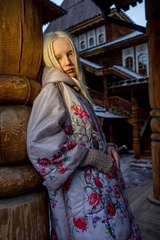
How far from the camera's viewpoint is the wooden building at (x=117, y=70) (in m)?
8.64

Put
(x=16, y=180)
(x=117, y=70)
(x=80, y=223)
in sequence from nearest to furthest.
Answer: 1. (x=16, y=180)
2. (x=80, y=223)
3. (x=117, y=70)

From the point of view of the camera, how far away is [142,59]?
13.6m

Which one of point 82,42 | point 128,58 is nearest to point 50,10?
point 128,58

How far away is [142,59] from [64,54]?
540 inches

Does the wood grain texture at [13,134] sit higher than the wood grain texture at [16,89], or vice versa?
the wood grain texture at [16,89]

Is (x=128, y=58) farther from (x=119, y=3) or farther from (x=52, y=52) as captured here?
(x=52, y=52)

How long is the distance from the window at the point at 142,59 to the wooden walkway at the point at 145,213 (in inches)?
444

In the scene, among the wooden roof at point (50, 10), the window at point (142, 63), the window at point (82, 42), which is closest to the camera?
the wooden roof at point (50, 10)

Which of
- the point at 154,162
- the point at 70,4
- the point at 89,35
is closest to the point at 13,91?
the point at 154,162

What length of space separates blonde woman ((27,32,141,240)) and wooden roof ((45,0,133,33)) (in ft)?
53.0

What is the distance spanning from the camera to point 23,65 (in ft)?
2.58

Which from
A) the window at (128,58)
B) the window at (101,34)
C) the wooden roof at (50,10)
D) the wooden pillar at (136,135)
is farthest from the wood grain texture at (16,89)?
the window at (101,34)

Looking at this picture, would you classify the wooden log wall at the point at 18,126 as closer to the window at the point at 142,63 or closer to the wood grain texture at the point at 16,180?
the wood grain texture at the point at 16,180

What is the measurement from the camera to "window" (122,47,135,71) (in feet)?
45.1
